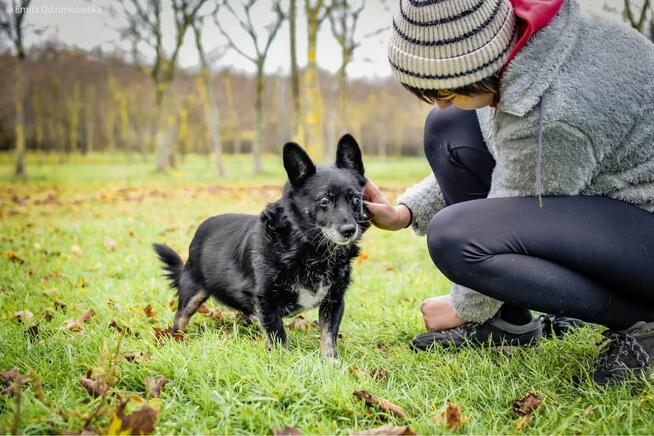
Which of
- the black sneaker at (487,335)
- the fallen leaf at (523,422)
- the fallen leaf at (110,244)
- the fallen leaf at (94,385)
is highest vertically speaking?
the fallen leaf at (110,244)

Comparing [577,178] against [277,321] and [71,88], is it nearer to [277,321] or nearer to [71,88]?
[277,321]

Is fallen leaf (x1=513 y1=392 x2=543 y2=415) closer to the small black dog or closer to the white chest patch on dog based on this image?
the small black dog

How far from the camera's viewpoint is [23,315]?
3.09 m

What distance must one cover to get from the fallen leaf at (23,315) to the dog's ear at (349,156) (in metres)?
2.03

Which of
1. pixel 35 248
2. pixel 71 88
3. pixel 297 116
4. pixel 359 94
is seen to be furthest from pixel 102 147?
pixel 35 248

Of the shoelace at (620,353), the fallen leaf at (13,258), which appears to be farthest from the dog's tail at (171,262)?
the shoelace at (620,353)

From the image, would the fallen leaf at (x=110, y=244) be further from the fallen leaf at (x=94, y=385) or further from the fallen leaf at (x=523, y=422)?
the fallen leaf at (x=523, y=422)

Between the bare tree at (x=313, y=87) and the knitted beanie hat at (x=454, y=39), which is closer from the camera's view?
Answer: the knitted beanie hat at (x=454, y=39)

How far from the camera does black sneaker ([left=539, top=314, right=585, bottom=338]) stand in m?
2.87

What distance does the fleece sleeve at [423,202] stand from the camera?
290cm

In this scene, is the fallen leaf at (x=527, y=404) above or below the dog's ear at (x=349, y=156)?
below

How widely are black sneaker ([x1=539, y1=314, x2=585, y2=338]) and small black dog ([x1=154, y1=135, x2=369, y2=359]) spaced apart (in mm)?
1127

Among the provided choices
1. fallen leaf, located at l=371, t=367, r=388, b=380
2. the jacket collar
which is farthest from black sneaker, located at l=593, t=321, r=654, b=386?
the jacket collar

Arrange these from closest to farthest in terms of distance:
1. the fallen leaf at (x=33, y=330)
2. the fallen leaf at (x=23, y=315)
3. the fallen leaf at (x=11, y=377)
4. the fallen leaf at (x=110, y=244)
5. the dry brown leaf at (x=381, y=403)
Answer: the dry brown leaf at (x=381, y=403), the fallen leaf at (x=11, y=377), the fallen leaf at (x=33, y=330), the fallen leaf at (x=23, y=315), the fallen leaf at (x=110, y=244)
